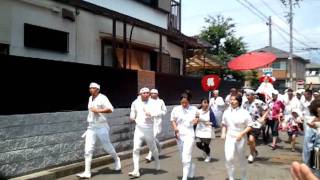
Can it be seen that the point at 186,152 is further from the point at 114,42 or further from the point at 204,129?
the point at 114,42

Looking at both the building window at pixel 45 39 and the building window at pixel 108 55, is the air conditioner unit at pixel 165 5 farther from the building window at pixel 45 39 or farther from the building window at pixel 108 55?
the building window at pixel 45 39

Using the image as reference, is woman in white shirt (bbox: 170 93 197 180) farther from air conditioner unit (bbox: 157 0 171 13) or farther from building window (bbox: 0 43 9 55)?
air conditioner unit (bbox: 157 0 171 13)

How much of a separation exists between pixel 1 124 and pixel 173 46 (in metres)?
13.3

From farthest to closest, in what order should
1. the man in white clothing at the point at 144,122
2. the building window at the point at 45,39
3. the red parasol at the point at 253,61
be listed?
1. the red parasol at the point at 253,61
2. the building window at the point at 45,39
3. the man in white clothing at the point at 144,122

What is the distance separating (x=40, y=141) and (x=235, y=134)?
375cm

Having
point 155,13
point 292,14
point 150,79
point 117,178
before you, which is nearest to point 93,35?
point 150,79

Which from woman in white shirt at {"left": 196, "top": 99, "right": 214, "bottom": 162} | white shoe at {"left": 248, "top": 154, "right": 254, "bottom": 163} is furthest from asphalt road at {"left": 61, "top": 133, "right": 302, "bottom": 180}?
woman in white shirt at {"left": 196, "top": 99, "right": 214, "bottom": 162}

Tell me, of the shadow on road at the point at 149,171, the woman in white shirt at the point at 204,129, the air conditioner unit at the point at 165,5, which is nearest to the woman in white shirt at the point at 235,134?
the shadow on road at the point at 149,171

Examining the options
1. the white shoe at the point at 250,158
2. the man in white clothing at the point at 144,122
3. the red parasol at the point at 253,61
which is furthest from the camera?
the red parasol at the point at 253,61

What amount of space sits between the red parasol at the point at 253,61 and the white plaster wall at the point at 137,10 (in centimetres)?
391

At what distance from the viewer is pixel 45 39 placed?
12312mm

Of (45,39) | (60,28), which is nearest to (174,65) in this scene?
(60,28)

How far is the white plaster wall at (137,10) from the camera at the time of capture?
1494cm

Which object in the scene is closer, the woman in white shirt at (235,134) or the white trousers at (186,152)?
the woman in white shirt at (235,134)
